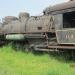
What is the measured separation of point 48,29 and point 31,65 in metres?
2.72

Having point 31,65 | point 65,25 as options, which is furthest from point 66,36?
point 31,65

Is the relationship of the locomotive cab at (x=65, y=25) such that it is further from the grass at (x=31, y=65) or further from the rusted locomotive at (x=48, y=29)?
the grass at (x=31, y=65)

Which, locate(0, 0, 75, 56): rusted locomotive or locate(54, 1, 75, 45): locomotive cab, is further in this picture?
locate(0, 0, 75, 56): rusted locomotive

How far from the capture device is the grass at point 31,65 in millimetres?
10195

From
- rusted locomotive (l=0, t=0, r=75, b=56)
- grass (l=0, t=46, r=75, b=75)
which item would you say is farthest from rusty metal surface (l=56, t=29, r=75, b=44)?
grass (l=0, t=46, r=75, b=75)

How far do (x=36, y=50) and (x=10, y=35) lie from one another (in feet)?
10.7

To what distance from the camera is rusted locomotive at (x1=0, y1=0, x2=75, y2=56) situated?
1245 cm

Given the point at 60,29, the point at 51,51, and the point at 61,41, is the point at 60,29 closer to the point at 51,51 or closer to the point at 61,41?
Result: the point at 61,41

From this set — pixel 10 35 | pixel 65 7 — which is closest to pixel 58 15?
pixel 65 7

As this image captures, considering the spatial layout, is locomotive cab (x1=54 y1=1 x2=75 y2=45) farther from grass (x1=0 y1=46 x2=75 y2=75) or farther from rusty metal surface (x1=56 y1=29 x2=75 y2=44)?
grass (x1=0 y1=46 x2=75 y2=75)

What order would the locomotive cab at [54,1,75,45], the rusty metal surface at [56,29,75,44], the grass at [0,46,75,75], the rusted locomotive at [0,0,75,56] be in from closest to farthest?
the grass at [0,46,75,75] → the rusty metal surface at [56,29,75,44] → the locomotive cab at [54,1,75,45] → the rusted locomotive at [0,0,75,56]

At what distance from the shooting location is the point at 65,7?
12.6m

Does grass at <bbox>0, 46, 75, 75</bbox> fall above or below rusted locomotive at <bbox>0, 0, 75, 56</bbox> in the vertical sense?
below

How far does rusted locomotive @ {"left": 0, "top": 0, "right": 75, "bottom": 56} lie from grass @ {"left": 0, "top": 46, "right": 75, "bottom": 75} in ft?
1.98
